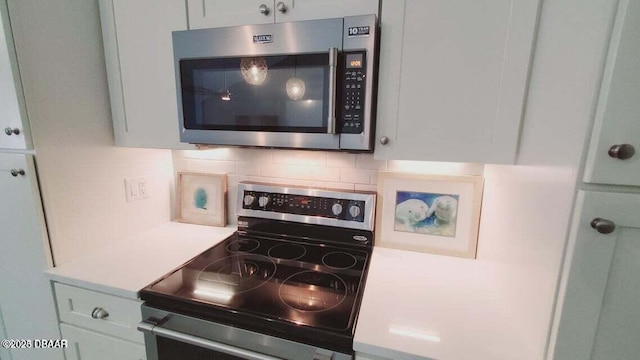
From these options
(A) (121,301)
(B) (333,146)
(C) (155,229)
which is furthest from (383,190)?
(C) (155,229)

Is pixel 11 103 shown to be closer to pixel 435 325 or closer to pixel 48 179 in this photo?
pixel 48 179

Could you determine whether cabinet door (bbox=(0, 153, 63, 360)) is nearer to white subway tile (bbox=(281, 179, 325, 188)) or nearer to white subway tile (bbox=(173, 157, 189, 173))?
white subway tile (bbox=(173, 157, 189, 173))

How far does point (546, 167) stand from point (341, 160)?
777 mm

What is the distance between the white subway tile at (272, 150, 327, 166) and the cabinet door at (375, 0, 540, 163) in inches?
17.7

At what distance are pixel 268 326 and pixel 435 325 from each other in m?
0.48

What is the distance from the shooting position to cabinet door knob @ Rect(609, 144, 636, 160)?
0.51m

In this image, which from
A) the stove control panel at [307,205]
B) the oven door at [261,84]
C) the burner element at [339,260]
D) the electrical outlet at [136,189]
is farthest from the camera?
the electrical outlet at [136,189]

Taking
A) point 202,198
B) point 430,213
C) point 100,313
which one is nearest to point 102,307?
point 100,313

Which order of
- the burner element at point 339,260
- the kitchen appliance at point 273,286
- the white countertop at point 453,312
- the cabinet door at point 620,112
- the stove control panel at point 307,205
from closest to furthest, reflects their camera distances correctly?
the cabinet door at point 620,112
the white countertop at point 453,312
the kitchen appliance at point 273,286
the burner element at point 339,260
the stove control panel at point 307,205

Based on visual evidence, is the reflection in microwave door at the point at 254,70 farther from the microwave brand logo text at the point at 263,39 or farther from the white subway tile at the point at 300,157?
the white subway tile at the point at 300,157

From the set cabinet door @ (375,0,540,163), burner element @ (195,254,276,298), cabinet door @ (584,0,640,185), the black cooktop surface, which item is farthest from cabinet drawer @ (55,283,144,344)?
cabinet door @ (584,0,640,185)

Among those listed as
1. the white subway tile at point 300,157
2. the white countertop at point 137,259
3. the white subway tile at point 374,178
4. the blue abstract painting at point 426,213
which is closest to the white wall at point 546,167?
the blue abstract painting at point 426,213

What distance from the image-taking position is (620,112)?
0.50 m

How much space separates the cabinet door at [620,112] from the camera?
485mm
